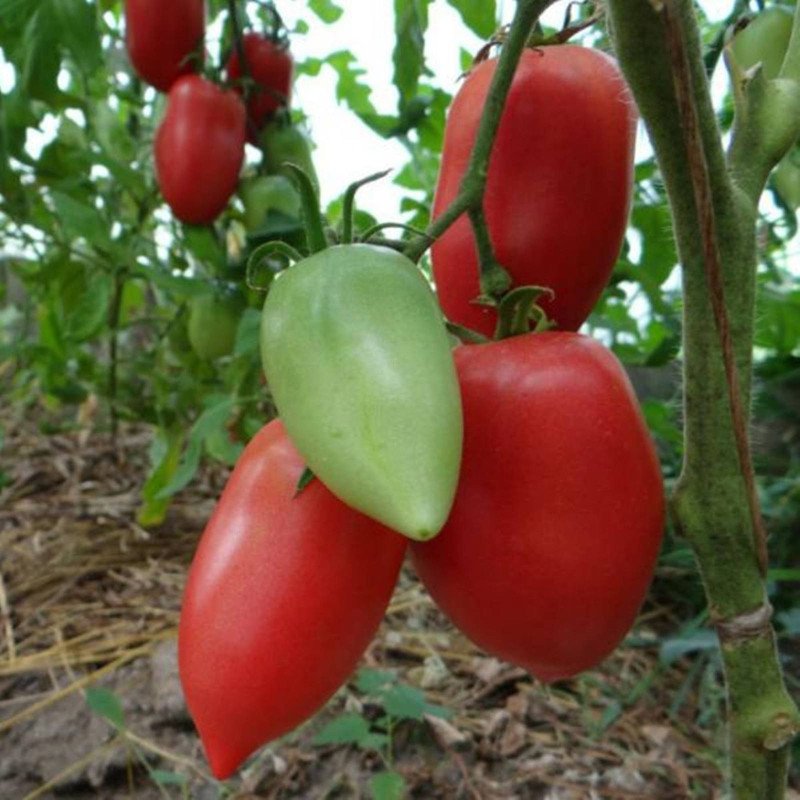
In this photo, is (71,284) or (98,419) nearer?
(71,284)

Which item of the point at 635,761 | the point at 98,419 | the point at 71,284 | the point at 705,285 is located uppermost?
the point at 705,285

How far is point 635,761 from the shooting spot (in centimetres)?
110

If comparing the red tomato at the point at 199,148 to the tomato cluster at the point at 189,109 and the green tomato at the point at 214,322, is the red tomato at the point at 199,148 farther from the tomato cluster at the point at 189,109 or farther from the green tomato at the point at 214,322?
the green tomato at the point at 214,322

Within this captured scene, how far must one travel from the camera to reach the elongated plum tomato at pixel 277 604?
1.49 feet

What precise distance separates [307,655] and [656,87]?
269 mm

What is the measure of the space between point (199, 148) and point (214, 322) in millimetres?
211

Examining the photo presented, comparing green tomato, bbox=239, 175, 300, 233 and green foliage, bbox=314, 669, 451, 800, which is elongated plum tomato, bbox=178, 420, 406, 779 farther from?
green tomato, bbox=239, 175, 300, 233

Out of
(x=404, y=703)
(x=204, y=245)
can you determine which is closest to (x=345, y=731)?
(x=404, y=703)

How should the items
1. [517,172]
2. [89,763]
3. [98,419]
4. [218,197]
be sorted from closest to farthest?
1. [517,172]
2. [89,763]
3. [218,197]
4. [98,419]

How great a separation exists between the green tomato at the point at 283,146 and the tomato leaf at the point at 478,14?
1.68ft

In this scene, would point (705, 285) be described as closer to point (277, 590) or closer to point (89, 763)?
point (277, 590)

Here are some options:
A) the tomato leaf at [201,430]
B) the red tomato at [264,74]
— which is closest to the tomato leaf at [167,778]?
the tomato leaf at [201,430]

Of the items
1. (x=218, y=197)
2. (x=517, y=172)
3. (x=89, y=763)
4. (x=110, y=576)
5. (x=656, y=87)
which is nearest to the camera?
(x=656, y=87)

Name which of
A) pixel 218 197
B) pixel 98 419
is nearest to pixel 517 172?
pixel 218 197
